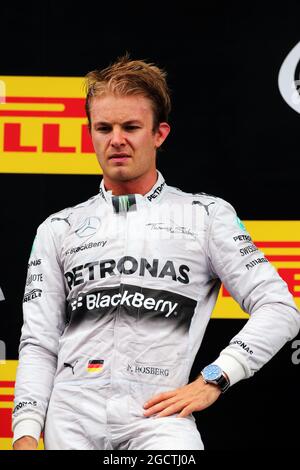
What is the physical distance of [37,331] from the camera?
2445 millimetres

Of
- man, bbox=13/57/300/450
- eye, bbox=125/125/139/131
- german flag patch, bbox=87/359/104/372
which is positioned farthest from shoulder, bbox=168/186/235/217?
german flag patch, bbox=87/359/104/372

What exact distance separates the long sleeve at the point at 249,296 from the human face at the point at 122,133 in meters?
0.28

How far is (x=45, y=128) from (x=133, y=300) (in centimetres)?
87

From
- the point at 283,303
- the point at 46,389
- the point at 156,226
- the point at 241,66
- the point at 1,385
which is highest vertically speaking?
the point at 241,66

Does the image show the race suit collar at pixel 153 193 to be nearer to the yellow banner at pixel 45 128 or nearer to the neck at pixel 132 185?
the neck at pixel 132 185

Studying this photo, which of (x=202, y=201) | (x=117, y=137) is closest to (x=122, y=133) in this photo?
(x=117, y=137)

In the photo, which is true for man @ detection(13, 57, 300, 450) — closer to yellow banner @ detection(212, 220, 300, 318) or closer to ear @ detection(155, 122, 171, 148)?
ear @ detection(155, 122, 171, 148)

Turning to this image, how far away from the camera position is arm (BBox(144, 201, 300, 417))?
2.26 meters

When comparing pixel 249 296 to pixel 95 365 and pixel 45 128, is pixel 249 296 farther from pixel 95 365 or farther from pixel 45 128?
pixel 45 128

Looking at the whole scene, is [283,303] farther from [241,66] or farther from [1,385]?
[1,385]
